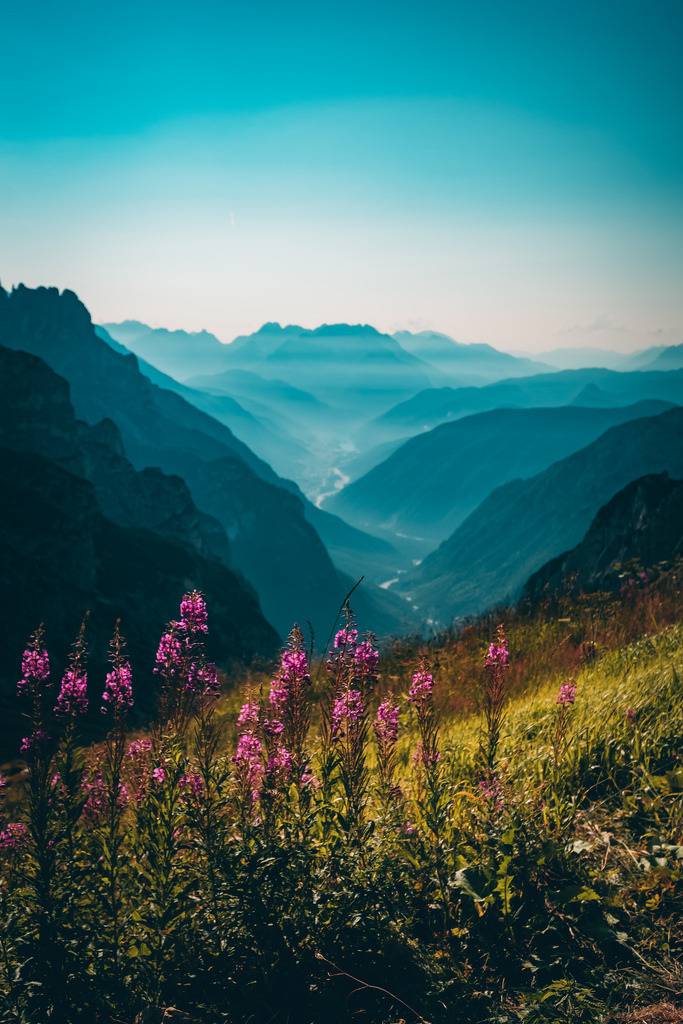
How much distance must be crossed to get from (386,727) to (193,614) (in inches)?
64.1

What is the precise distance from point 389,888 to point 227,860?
3.30 ft

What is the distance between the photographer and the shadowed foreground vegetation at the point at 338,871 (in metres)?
3.73

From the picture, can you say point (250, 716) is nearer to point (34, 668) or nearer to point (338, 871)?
point (338, 871)

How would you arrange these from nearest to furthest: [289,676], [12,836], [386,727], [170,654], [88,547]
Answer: [289,676] < [170,654] < [386,727] < [12,836] < [88,547]

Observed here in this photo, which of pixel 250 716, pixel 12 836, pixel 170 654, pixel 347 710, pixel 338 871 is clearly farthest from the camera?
pixel 12 836

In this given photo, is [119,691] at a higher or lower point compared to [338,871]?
higher

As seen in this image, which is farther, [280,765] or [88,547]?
[88,547]

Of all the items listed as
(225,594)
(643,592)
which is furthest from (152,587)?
(643,592)

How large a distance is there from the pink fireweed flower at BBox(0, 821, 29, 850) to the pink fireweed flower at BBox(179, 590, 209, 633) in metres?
2.29

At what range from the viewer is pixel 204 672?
4.36m

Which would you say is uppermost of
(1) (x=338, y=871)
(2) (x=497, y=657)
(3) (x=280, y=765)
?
(2) (x=497, y=657)

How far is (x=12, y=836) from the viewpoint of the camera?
5719 mm

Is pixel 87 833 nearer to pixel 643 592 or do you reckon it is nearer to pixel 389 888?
pixel 389 888

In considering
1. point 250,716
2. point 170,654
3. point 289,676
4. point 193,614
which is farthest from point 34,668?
point 289,676
